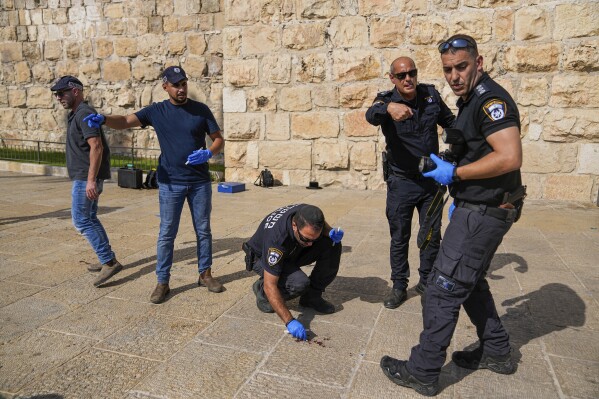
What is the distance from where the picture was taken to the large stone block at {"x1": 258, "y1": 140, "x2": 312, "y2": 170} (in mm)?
9867

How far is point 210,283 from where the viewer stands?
172 inches

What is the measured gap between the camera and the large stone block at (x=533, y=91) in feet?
27.0

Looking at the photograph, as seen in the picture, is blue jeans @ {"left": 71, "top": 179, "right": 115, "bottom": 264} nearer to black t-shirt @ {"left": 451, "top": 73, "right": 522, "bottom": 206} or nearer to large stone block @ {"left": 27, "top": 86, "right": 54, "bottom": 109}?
black t-shirt @ {"left": 451, "top": 73, "right": 522, "bottom": 206}

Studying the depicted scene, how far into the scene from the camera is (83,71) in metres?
13.0

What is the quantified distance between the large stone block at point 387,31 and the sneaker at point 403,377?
7259mm

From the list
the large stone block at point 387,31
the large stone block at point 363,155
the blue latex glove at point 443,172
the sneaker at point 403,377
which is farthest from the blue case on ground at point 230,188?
the blue latex glove at point 443,172

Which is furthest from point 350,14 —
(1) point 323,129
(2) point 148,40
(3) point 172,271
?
(3) point 172,271

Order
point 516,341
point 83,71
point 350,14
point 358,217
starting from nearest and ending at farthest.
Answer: point 516,341, point 358,217, point 350,14, point 83,71

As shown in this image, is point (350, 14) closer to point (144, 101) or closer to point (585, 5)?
point (585, 5)

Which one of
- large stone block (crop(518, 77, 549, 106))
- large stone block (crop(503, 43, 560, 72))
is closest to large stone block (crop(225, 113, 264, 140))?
large stone block (crop(503, 43, 560, 72))

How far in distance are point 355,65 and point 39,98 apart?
9.79 meters

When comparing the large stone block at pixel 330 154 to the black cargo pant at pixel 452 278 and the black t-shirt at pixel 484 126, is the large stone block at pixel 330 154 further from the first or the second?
the black cargo pant at pixel 452 278

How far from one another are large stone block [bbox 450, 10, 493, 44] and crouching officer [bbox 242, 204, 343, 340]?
6.20 metres

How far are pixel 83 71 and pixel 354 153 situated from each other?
8249 millimetres
